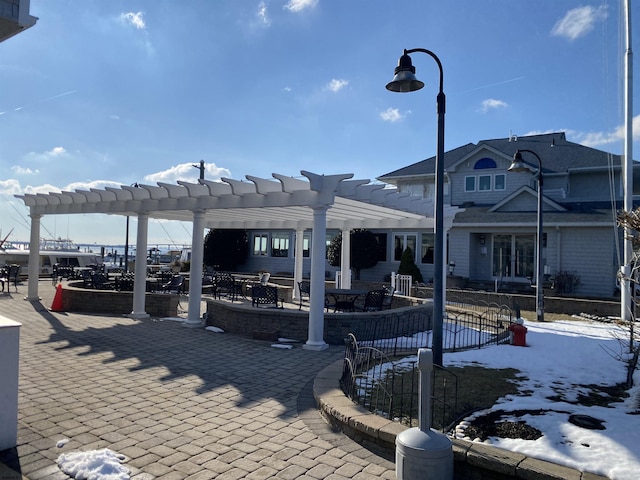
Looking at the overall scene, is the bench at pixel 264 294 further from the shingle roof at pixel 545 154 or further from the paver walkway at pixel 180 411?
the shingle roof at pixel 545 154

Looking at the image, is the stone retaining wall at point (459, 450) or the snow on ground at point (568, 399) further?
the snow on ground at point (568, 399)

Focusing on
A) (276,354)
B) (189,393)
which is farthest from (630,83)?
(189,393)

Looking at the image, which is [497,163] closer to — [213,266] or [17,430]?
[213,266]

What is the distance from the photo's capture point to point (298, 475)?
3.85 meters

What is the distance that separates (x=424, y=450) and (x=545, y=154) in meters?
24.6

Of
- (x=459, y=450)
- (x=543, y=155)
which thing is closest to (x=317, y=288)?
(x=459, y=450)

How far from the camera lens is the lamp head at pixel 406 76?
21.5ft

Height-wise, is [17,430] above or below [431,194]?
below

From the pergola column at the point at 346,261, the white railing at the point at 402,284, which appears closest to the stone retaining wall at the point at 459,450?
the pergola column at the point at 346,261

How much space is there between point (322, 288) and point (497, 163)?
18008 millimetres

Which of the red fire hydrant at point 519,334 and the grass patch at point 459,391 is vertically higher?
the red fire hydrant at point 519,334

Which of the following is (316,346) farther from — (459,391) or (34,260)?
(34,260)

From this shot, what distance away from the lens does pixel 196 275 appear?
11359 mm

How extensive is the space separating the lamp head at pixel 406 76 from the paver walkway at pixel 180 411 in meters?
4.63
